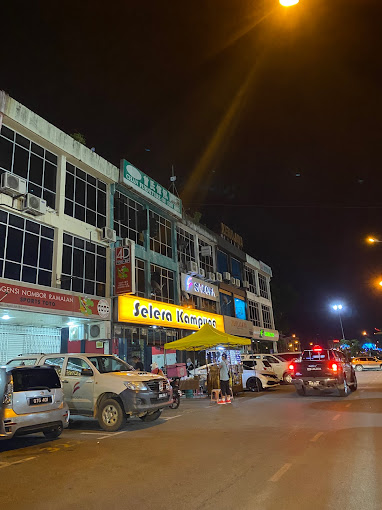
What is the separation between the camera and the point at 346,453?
6309 mm

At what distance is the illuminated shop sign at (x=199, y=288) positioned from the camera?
2712 centimetres

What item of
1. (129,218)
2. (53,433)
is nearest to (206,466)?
(53,433)

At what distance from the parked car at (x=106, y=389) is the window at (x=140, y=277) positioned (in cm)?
1150

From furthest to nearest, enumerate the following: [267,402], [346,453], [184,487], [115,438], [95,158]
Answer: [95,158]
[267,402]
[115,438]
[346,453]
[184,487]

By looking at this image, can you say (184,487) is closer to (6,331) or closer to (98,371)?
(98,371)

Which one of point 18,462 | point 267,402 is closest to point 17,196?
point 18,462

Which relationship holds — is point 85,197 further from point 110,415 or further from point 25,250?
point 110,415

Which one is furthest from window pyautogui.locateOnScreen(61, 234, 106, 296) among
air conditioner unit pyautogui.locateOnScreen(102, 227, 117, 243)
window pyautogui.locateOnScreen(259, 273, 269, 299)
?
window pyautogui.locateOnScreen(259, 273, 269, 299)

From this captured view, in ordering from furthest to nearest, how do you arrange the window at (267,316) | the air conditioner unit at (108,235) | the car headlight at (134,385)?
1. the window at (267,316)
2. the air conditioner unit at (108,235)
3. the car headlight at (134,385)

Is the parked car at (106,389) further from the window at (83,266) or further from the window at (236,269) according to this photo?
the window at (236,269)

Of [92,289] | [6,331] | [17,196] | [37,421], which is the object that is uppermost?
[17,196]

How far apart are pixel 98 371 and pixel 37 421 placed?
246 centimetres

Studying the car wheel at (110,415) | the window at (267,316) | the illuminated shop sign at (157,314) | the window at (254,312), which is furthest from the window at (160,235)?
the window at (267,316)

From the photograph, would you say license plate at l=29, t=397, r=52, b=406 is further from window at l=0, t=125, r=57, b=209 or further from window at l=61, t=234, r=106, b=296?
window at l=0, t=125, r=57, b=209
